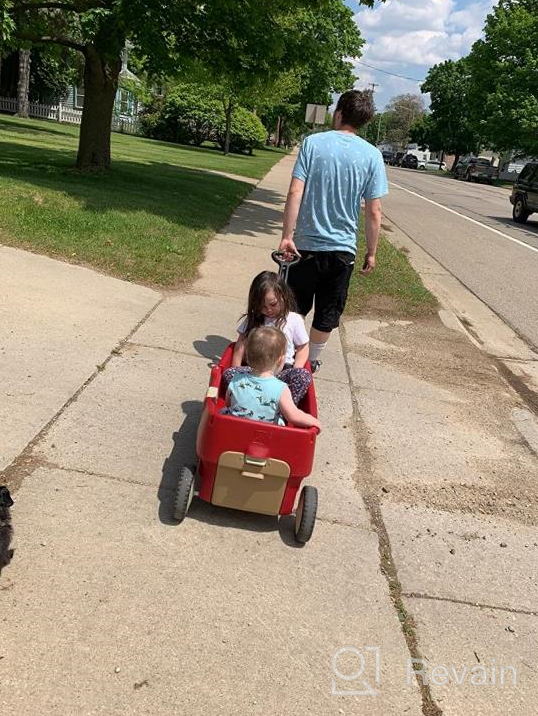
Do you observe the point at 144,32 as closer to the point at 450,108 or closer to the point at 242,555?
the point at 242,555

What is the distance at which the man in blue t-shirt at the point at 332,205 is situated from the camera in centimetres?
410

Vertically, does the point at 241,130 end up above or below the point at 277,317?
above

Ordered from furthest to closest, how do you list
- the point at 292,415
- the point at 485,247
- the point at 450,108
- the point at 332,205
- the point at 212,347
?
the point at 450,108, the point at 485,247, the point at 212,347, the point at 332,205, the point at 292,415

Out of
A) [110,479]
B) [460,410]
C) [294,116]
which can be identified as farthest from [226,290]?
[294,116]

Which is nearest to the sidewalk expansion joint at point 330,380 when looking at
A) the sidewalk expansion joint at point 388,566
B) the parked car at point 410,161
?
the sidewalk expansion joint at point 388,566

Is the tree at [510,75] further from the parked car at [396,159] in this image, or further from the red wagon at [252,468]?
the red wagon at [252,468]

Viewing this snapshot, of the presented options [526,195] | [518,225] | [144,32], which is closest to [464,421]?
[144,32]

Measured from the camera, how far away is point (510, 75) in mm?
50344

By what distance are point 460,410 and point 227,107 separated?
1246 inches

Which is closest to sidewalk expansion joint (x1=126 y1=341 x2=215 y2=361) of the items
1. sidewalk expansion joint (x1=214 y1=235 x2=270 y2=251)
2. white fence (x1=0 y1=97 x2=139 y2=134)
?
sidewalk expansion joint (x1=214 y1=235 x2=270 y2=251)

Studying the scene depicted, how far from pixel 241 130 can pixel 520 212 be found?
69.6ft

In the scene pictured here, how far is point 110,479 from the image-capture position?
3.15 meters

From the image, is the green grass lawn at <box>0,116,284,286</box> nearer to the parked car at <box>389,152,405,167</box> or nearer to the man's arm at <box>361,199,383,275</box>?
the man's arm at <box>361,199,383,275</box>

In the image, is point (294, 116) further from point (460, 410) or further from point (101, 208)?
point (460, 410)
